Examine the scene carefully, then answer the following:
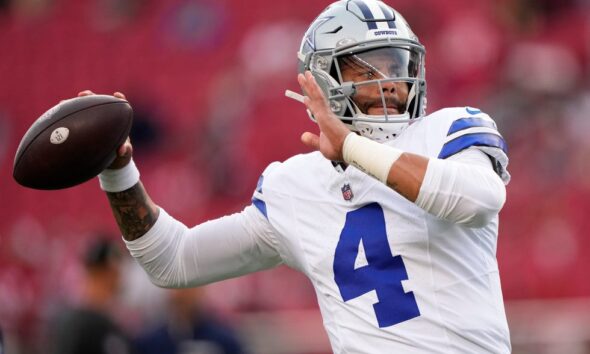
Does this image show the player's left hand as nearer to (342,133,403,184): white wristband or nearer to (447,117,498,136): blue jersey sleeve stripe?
(342,133,403,184): white wristband

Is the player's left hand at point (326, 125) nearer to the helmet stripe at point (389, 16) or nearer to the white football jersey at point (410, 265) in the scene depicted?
the white football jersey at point (410, 265)

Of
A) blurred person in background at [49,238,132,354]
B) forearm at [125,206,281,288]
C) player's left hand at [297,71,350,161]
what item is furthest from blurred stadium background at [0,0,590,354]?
player's left hand at [297,71,350,161]

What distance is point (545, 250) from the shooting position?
7246 mm

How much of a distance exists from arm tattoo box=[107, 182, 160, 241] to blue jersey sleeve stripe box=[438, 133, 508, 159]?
2.99 feet

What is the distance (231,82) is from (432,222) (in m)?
6.48

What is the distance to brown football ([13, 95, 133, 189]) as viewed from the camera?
9.73 feet

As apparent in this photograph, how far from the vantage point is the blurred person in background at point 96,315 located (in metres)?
4.81

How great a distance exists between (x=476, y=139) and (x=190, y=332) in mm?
3201

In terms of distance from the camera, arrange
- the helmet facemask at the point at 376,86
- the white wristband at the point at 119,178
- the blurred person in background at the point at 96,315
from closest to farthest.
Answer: the helmet facemask at the point at 376,86 < the white wristband at the point at 119,178 < the blurred person in background at the point at 96,315

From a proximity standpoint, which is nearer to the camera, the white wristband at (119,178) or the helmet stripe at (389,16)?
the helmet stripe at (389,16)

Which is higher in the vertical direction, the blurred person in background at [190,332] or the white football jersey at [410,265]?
the white football jersey at [410,265]

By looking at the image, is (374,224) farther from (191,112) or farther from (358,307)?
(191,112)

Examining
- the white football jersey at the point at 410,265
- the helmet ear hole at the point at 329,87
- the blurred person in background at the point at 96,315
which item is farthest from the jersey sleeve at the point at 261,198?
the blurred person in background at the point at 96,315

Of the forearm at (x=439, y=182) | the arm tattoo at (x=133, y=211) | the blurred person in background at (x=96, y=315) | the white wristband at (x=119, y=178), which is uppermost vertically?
the forearm at (x=439, y=182)
